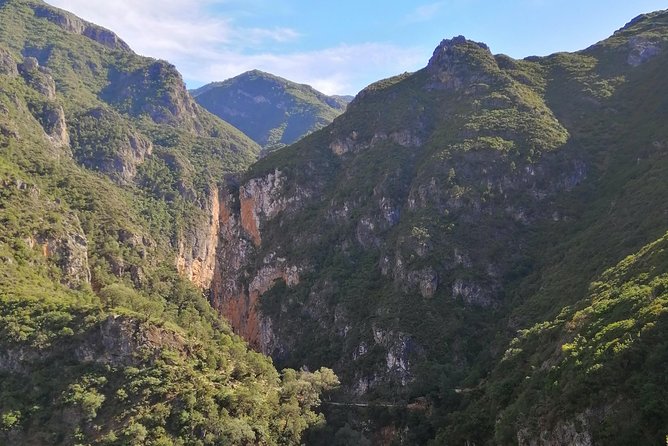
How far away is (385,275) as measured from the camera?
99.1m

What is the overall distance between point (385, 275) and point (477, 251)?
57.9 ft

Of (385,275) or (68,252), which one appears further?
(385,275)

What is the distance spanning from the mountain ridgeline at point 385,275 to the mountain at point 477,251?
0.36m

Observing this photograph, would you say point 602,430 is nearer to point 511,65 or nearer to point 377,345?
point 377,345

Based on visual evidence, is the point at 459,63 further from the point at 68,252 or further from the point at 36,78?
the point at 36,78

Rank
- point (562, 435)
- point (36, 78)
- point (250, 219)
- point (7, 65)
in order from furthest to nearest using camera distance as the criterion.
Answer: point (36, 78) → point (7, 65) → point (250, 219) → point (562, 435)

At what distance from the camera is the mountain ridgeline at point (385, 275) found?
179 ft

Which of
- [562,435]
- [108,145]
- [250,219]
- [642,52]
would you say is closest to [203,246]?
[108,145]

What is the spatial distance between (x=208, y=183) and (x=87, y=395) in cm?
14122

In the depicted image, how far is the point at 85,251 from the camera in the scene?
313 ft

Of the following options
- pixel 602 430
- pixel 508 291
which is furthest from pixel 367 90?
pixel 602 430

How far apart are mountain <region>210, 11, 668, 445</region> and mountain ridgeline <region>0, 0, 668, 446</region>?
0.36 m

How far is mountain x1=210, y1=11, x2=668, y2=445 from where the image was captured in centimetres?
4616

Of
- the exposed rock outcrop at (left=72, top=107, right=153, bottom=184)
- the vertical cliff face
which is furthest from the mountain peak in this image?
the exposed rock outcrop at (left=72, top=107, right=153, bottom=184)
